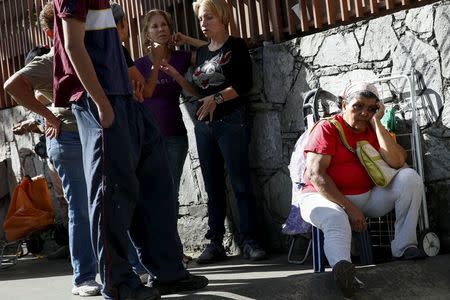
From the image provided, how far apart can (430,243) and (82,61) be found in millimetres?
2674

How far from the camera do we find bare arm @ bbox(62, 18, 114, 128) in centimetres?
423

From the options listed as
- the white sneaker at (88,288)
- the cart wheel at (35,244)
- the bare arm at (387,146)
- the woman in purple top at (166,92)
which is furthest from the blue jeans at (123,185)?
the cart wheel at (35,244)

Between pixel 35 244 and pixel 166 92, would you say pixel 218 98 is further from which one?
pixel 35 244

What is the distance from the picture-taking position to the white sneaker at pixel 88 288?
17.0ft

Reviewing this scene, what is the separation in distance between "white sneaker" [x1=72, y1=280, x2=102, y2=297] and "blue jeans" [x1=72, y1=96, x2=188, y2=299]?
62cm

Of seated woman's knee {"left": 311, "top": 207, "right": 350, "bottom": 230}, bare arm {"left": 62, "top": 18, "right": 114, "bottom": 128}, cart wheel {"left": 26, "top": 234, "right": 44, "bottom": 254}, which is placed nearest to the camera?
bare arm {"left": 62, "top": 18, "right": 114, "bottom": 128}

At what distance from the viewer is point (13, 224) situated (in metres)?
7.84

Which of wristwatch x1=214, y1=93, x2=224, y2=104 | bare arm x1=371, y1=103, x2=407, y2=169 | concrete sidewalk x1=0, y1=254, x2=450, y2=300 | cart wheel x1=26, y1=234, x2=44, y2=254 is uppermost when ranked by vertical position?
wristwatch x1=214, y1=93, x2=224, y2=104

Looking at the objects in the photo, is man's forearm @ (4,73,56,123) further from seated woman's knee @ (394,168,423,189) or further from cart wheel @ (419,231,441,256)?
cart wheel @ (419,231,441,256)

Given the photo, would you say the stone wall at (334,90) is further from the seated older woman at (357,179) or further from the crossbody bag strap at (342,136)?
the crossbody bag strap at (342,136)

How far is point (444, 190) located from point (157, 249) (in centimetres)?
213

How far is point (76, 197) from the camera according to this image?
525cm

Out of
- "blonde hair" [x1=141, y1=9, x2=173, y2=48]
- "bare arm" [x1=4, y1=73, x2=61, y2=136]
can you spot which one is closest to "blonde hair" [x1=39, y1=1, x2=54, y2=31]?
"bare arm" [x1=4, y1=73, x2=61, y2=136]

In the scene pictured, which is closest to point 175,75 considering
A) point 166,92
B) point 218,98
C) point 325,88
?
point 166,92
